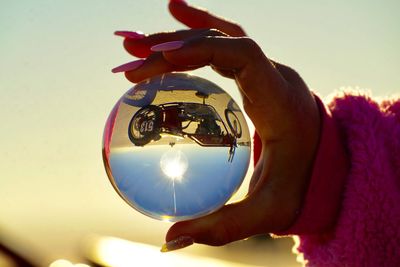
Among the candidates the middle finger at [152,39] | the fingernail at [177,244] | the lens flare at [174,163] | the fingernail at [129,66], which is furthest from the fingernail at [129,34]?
the fingernail at [177,244]

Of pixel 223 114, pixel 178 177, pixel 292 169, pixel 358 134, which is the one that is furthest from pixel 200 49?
pixel 358 134

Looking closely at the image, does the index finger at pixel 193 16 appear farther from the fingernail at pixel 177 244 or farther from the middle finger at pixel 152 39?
the fingernail at pixel 177 244

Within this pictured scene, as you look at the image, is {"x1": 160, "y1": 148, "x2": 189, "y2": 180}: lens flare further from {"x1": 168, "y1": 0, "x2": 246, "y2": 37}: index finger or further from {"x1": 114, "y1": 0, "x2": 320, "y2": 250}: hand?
{"x1": 168, "y1": 0, "x2": 246, "y2": 37}: index finger

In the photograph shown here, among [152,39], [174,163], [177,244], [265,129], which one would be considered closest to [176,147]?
[174,163]

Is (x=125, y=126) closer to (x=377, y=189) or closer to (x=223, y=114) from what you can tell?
(x=223, y=114)

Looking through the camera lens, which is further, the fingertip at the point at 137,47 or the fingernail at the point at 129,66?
the fingertip at the point at 137,47

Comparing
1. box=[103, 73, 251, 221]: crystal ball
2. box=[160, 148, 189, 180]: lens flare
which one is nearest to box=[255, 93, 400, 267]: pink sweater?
box=[103, 73, 251, 221]: crystal ball

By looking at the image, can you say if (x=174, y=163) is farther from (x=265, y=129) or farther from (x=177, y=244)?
(x=265, y=129)
